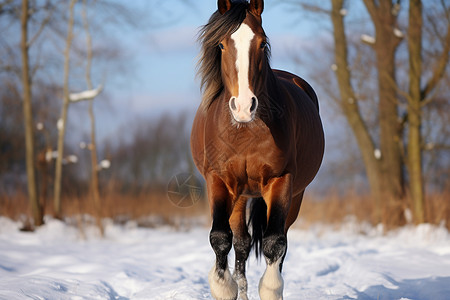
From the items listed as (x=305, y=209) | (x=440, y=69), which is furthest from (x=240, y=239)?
(x=305, y=209)

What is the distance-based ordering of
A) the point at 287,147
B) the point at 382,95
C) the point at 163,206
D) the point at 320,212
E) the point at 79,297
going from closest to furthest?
1. the point at 287,147
2. the point at 79,297
3. the point at 382,95
4. the point at 320,212
5. the point at 163,206

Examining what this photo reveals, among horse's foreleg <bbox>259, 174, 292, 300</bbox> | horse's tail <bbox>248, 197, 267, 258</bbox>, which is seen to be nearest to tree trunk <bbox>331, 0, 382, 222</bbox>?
horse's tail <bbox>248, 197, 267, 258</bbox>

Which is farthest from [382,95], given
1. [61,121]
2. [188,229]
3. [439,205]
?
[61,121]

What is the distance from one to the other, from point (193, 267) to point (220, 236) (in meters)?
3.49

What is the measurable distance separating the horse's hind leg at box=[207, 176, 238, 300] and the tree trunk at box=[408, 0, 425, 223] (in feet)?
24.2

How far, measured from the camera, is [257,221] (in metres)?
4.58

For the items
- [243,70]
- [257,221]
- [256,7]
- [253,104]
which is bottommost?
[257,221]

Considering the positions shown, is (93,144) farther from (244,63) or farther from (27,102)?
(244,63)

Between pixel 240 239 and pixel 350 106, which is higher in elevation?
pixel 350 106

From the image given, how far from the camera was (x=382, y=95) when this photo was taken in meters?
11.0

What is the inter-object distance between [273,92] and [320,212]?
935 cm

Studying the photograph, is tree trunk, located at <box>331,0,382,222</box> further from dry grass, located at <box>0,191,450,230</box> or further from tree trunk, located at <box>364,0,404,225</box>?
dry grass, located at <box>0,191,450,230</box>

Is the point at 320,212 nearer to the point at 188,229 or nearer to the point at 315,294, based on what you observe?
the point at 188,229

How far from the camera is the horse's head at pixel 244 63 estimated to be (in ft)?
9.21
